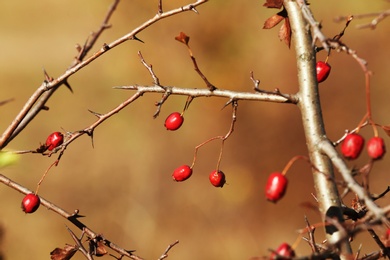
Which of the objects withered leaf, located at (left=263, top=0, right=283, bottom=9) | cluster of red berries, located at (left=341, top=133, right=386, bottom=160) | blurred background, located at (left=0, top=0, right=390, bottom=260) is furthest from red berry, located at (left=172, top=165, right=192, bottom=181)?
blurred background, located at (left=0, top=0, right=390, bottom=260)

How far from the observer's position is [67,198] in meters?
4.65

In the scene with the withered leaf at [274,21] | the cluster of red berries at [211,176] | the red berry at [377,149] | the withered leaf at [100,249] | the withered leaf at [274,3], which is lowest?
the withered leaf at [100,249]

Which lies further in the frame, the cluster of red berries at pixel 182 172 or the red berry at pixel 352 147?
the cluster of red berries at pixel 182 172

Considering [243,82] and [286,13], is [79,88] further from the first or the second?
[286,13]

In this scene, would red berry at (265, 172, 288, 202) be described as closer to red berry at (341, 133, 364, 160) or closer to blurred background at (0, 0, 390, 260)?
red berry at (341, 133, 364, 160)

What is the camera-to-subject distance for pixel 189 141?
15.9 feet

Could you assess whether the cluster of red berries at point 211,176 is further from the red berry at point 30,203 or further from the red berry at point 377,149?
the red berry at point 377,149

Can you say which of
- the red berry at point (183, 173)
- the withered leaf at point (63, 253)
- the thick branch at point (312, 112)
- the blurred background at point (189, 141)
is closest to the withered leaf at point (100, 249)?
the withered leaf at point (63, 253)

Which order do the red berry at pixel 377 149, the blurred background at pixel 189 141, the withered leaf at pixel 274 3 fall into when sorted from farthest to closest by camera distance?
the blurred background at pixel 189 141
the withered leaf at pixel 274 3
the red berry at pixel 377 149

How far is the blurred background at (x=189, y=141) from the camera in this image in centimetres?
455

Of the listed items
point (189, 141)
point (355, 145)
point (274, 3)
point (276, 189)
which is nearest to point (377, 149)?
point (355, 145)

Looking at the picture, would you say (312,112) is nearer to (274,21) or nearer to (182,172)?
(274,21)

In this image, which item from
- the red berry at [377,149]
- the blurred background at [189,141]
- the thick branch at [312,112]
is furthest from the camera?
the blurred background at [189,141]

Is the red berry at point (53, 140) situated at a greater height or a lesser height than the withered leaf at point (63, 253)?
greater
